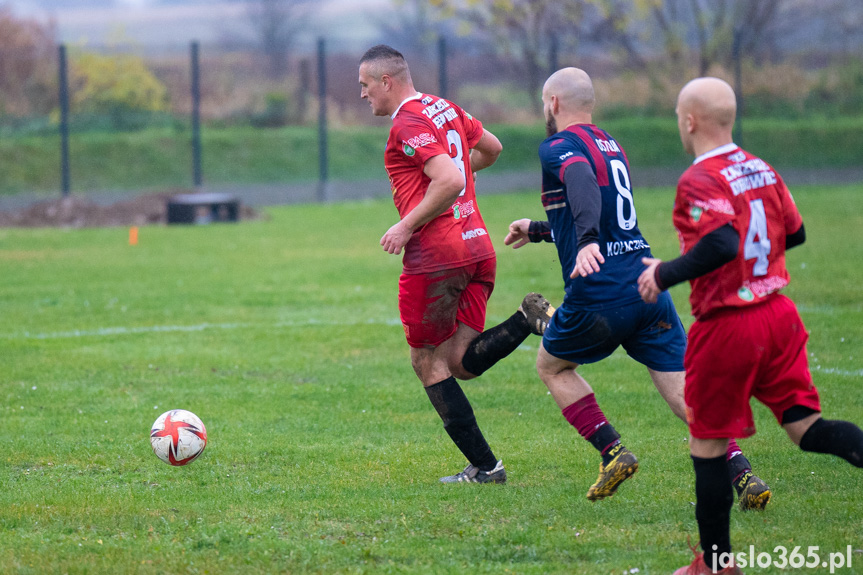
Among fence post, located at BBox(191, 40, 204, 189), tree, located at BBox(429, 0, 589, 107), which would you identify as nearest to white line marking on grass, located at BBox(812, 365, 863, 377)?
fence post, located at BBox(191, 40, 204, 189)

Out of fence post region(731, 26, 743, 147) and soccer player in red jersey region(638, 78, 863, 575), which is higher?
fence post region(731, 26, 743, 147)

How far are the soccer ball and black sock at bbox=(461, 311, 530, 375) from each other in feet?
5.01

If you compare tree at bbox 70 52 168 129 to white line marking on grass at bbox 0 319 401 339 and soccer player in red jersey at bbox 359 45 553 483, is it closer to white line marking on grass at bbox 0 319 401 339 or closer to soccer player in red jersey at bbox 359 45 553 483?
white line marking on grass at bbox 0 319 401 339

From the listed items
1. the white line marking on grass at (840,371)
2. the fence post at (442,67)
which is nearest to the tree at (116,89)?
the fence post at (442,67)

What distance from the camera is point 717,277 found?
11.8ft

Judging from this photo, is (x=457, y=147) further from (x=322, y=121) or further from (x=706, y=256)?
(x=322, y=121)

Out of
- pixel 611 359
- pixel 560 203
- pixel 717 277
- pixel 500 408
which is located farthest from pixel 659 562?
pixel 611 359

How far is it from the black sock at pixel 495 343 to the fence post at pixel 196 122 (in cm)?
2076

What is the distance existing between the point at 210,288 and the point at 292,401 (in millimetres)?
5488

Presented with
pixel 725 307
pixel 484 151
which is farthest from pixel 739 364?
pixel 484 151

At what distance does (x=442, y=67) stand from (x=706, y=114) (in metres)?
23.1

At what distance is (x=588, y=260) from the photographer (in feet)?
14.0

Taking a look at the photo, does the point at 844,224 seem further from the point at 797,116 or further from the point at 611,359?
the point at 797,116

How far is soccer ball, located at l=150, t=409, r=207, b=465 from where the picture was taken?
5.20 metres
